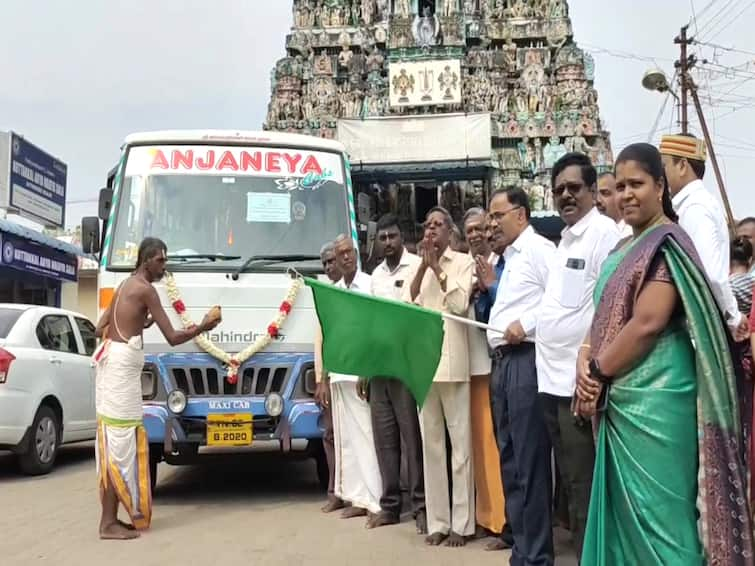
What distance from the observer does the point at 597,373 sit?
2998mm

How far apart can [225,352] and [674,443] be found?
413 cm

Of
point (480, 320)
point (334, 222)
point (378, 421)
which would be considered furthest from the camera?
point (334, 222)

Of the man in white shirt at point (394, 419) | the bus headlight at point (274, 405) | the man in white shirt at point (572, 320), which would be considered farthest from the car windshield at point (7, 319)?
the man in white shirt at point (572, 320)

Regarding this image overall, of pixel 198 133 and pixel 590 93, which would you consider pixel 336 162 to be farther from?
pixel 590 93

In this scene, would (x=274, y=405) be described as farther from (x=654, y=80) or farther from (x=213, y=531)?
(x=654, y=80)

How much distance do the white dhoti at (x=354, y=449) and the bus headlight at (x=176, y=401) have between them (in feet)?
3.74

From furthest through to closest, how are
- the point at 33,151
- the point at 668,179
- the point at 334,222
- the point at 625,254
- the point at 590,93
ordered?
1. the point at 590,93
2. the point at 33,151
3. the point at 334,222
4. the point at 668,179
5. the point at 625,254

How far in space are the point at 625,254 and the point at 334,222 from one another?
4.06m

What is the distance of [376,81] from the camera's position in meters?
28.8

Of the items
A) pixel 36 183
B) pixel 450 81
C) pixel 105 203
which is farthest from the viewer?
pixel 450 81

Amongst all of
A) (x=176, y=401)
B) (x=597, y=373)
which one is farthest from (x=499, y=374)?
(x=176, y=401)

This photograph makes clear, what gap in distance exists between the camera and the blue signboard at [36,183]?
21.9m

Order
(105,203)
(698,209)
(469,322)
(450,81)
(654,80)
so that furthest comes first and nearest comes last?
(450,81) < (654,80) < (105,203) < (469,322) < (698,209)

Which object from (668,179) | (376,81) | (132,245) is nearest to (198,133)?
(132,245)
